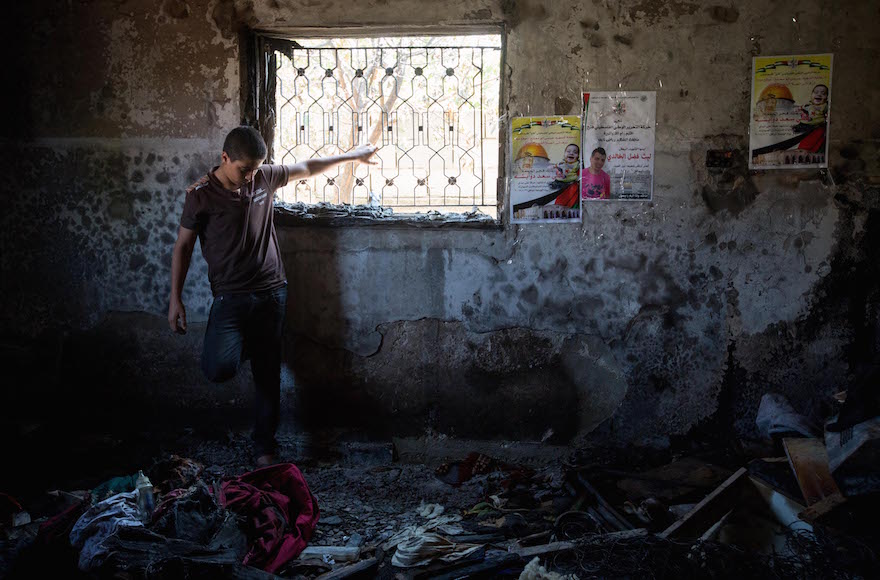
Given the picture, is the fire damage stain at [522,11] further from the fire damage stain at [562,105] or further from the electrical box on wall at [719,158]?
the electrical box on wall at [719,158]

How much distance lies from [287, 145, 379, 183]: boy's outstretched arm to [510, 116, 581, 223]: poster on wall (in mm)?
794

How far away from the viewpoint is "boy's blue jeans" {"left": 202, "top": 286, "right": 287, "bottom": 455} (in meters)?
3.12

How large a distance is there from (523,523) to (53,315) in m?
2.97

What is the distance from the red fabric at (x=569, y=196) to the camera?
11.1ft

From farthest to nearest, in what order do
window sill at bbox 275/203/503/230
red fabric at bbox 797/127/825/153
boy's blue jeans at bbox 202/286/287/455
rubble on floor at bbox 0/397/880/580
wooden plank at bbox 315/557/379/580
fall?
window sill at bbox 275/203/503/230, red fabric at bbox 797/127/825/153, boy's blue jeans at bbox 202/286/287/455, wooden plank at bbox 315/557/379/580, rubble on floor at bbox 0/397/880/580

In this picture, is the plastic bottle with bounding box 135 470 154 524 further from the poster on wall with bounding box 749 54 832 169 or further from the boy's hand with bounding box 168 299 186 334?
the poster on wall with bounding box 749 54 832 169

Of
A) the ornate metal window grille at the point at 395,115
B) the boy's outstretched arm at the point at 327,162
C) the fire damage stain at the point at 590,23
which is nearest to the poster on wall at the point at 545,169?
the ornate metal window grille at the point at 395,115

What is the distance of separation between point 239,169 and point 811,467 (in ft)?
9.46

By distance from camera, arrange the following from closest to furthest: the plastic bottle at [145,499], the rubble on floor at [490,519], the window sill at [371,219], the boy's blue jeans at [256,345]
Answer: the rubble on floor at [490,519] < the plastic bottle at [145,499] < the boy's blue jeans at [256,345] < the window sill at [371,219]

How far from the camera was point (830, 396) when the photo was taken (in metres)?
3.37

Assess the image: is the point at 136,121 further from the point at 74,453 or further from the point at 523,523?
Result: the point at 523,523

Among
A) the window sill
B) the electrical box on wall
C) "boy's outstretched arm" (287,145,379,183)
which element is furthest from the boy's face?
the electrical box on wall

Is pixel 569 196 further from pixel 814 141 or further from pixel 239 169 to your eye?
pixel 239 169

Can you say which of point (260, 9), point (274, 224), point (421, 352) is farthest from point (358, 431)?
point (260, 9)
